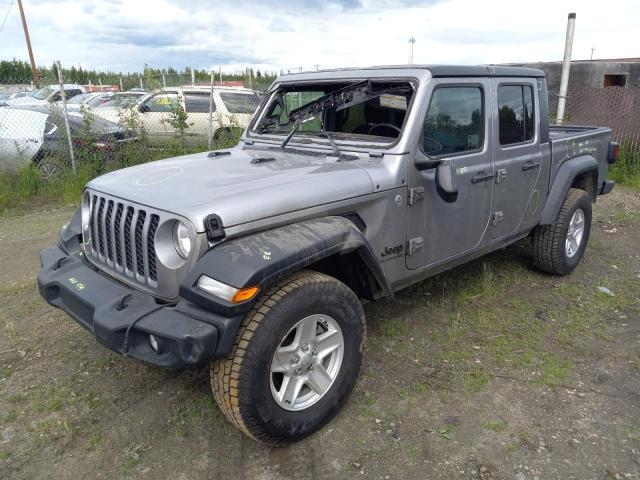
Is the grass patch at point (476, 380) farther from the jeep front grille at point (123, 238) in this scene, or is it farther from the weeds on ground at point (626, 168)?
the weeds on ground at point (626, 168)

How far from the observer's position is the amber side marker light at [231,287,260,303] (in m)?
2.26

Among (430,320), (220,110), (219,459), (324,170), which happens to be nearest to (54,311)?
(219,459)

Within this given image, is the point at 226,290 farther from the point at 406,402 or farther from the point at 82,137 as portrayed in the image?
the point at 82,137

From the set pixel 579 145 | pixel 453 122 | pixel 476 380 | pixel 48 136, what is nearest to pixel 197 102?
pixel 48 136

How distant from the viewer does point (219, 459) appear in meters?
2.63

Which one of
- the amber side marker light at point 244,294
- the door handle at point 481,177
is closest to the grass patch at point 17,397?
the amber side marker light at point 244,294

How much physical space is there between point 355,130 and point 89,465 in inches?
103

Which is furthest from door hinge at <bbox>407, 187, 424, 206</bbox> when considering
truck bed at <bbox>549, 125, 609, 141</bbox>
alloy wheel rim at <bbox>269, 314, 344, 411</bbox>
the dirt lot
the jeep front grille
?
truck bed at <bbox>549, 125, 609, 141</bbox>

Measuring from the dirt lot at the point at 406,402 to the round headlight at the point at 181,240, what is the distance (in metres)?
1.02

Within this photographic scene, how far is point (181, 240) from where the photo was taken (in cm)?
253

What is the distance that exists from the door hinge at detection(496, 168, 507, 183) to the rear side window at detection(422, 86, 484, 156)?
27 cm

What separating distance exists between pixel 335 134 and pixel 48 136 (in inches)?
253

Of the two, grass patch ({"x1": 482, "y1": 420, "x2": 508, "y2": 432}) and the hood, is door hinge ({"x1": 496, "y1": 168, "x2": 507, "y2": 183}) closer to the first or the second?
the hood

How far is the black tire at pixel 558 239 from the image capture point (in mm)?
4652
